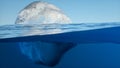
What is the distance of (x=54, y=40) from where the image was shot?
995 centimetres

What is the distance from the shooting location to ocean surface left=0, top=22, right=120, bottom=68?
8688 mm

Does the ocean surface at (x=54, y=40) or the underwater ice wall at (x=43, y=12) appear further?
the underwater ice wall at (x=43, y=12)

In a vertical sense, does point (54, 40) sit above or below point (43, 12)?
below

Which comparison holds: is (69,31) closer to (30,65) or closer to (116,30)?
(116,30)

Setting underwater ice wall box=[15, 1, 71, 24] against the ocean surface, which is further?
underwater ice wall box=[15, 1, 71, 24]

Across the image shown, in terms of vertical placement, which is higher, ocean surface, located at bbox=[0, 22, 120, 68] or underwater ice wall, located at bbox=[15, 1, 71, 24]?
underwater ice wall, located at bbox=[15, 1, 71, 24]

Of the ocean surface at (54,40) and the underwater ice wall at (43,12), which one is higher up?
the underwater ice wall at (43,12)

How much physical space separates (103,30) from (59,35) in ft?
7.37

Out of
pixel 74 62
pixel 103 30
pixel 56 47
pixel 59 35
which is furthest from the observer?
pixel 74 62

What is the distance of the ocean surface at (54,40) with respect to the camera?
342 inches

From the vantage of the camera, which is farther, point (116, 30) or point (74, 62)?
point (74, 62)

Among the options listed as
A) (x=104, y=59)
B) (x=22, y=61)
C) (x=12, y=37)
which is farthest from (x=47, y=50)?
(x=104, y=59)

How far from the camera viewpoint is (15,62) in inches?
781

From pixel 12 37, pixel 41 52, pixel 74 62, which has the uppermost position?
pixel 12 37
